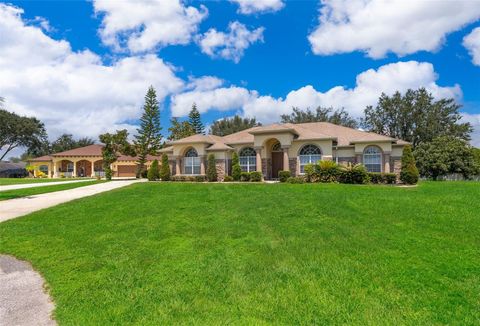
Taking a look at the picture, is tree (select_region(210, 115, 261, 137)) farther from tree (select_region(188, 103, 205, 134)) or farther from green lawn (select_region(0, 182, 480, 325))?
green lawn (select_region(0, 182, 480, 325))

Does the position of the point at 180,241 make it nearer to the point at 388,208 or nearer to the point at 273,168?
the point at 388,208

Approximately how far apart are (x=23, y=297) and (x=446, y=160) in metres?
33.1

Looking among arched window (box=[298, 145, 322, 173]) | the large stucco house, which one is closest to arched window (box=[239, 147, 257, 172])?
the large stucco house

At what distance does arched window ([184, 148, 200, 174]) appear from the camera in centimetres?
2788

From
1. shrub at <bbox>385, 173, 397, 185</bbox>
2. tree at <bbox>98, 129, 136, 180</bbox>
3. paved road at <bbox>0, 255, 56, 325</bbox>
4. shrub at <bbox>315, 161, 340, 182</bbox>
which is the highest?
tree at <bbox>98, 129, 136, 180</bbox>

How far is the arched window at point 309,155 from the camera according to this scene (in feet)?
78.8

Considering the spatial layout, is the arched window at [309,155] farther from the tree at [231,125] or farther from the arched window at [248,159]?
the tree at [231,125]

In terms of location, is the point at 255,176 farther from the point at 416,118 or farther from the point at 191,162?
the point at 416,118

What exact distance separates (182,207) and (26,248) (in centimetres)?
487

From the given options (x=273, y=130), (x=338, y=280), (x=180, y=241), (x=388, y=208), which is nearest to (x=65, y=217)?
(x=180, y=241)

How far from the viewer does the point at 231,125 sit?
6000cm

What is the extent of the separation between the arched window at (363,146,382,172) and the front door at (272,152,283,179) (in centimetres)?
682

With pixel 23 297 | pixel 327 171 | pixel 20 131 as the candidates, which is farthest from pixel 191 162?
pixel 20 131

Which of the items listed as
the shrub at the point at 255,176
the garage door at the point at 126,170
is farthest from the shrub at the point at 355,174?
the garage door at the point at 126,170
